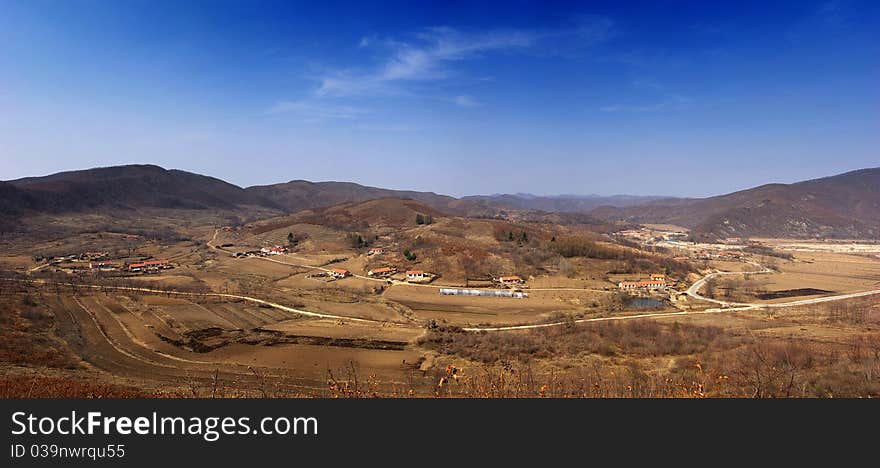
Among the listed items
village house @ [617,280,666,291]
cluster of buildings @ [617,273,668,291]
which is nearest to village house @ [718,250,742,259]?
cluster of buildings @ [617,273,668,291]

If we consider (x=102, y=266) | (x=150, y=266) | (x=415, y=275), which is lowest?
(x=415, y=275)

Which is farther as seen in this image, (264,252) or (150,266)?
(264,252)

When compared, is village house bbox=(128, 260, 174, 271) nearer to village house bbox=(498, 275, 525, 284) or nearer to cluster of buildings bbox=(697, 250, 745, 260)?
village house bbox=(498, 275, 525, 284)

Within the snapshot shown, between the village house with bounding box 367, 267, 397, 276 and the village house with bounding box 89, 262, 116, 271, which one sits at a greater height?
the village house with bounding box 89, 262, 116, 271

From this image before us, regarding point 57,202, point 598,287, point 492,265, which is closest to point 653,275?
point 598,287

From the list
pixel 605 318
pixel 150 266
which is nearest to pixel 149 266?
pixel 150 266

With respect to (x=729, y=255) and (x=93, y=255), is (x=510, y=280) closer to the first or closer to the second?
(x=729, y=255)

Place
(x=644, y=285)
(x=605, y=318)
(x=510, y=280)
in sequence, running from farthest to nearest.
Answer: (x=510, y=280)
(x=644, y=285)
(x=605, y=318)

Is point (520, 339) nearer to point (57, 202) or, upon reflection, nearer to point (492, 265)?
point (492, 265)

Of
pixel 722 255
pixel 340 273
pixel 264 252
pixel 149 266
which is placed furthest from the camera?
pixel 722 255
